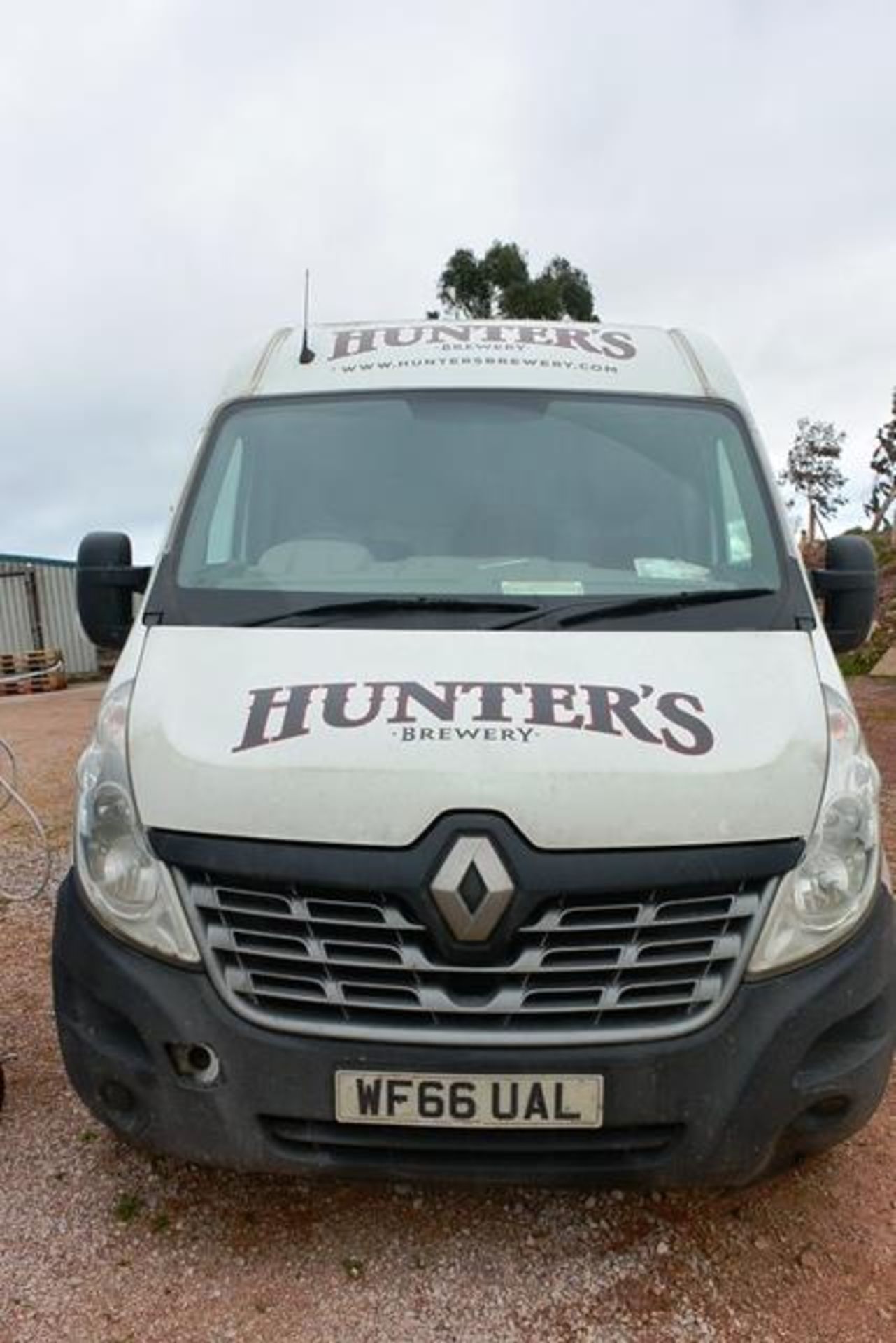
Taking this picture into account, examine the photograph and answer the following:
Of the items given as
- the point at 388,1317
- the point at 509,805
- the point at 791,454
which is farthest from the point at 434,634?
the point at 791,454

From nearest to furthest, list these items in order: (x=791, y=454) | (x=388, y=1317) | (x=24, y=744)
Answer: (x=388, y=1317), (x=24, y=744), (x=791, y=454)

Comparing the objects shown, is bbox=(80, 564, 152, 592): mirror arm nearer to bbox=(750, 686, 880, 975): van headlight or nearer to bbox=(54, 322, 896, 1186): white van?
bbox=(54, 322, 896, 1186): white van

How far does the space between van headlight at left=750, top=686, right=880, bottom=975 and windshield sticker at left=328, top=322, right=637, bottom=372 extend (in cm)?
190

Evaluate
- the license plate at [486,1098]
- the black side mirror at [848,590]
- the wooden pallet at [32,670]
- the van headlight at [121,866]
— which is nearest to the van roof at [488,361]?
the black side mirror at [848,590]

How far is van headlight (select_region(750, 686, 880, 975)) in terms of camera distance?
250 centimetres

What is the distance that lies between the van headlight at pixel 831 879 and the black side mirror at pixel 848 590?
1068mm

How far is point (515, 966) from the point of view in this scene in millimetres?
2447

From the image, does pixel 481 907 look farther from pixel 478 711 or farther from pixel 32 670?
pixel 32 670

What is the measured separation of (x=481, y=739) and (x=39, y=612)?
27.0m

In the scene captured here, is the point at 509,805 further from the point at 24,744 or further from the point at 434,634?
the point at 24,744

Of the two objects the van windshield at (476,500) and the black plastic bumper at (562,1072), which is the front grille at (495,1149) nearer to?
the black plastic bumper at (562,1072)

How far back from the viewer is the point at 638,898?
2.46 meters

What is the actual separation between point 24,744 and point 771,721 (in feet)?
40.6

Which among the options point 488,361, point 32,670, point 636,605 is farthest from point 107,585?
point 32,670
